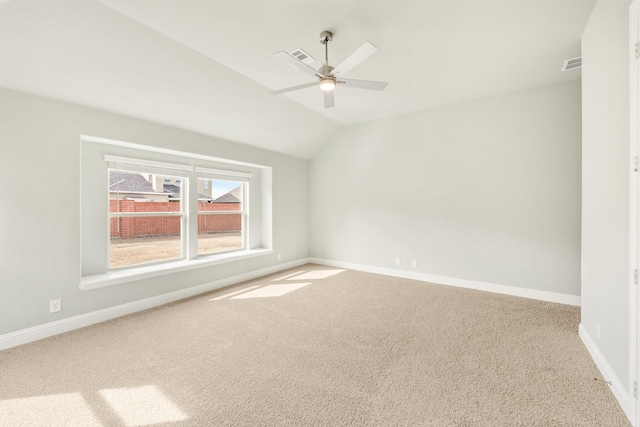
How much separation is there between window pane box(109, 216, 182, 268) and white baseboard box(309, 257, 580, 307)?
3134mm

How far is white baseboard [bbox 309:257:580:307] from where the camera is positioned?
362cm

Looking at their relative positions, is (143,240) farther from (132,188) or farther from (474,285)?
(474,285)

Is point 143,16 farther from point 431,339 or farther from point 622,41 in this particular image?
point 431,339

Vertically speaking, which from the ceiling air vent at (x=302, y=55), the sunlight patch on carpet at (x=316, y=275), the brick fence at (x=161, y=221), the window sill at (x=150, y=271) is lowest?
the sunlight patch on carpet at (x=316, y=275)

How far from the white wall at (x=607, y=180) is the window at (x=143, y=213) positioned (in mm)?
4719

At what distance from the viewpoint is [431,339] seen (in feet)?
8.82

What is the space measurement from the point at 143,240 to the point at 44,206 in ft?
4.22

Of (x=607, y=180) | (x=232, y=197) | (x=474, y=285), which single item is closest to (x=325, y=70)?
(x=607, y=180)

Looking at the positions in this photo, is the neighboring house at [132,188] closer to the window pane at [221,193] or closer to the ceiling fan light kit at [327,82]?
the window pane at [221,193]

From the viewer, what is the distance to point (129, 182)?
3697mm

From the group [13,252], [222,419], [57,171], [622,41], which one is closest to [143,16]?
[57,171]

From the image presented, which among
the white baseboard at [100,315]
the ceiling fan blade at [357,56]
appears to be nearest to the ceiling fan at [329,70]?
the ceiling fan blade at [357,56]

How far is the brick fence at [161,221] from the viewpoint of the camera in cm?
363

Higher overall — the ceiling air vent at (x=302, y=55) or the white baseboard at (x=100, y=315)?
the ceiling air vent at (x=302, y=55)
